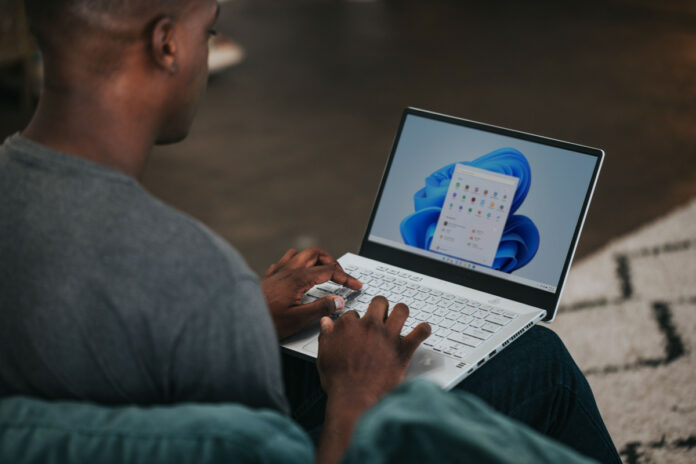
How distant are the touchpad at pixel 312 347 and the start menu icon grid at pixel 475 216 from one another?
32 cm

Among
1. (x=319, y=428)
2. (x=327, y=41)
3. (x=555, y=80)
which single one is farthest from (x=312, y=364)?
(x=327, y=41)

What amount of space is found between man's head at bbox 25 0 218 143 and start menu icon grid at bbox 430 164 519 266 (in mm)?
631

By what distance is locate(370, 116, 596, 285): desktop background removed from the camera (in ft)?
4.35

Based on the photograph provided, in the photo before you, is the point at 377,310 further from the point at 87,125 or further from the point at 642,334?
the point at 642,334

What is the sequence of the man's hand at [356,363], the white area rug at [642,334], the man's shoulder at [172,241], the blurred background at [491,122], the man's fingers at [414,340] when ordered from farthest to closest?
1. the blurred background at [491,122]
2. the white area rug at [642,334]
3. the man's fingers at [414,340]
4. the man's hand at [356,363]
5. the man's shoulder at [172,241]

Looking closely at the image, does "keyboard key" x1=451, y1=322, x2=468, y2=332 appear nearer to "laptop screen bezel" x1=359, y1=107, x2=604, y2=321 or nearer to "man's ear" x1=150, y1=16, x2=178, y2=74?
"laptop screen bezel" x1=359, y1=107, x2=604, y2=321

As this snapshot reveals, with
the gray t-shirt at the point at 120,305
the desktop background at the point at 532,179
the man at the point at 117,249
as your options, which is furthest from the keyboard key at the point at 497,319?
the gray t-shirt at the point at 120,305

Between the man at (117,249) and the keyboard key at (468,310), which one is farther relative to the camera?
the keyboard key at (468,310)

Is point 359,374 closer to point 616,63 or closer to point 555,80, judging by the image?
point 555,80

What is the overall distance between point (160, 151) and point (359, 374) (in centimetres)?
249

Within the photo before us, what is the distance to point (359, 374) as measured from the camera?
98cm

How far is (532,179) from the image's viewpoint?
4.46 feet

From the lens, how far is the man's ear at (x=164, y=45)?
0.82m

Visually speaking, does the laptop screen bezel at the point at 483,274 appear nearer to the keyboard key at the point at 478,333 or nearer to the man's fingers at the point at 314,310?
the keyboard key at the point at 478,333
